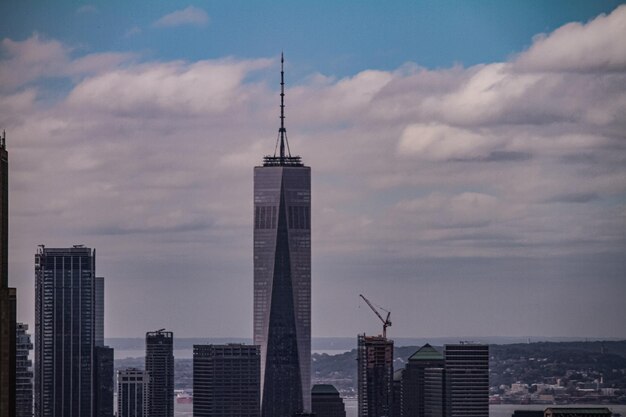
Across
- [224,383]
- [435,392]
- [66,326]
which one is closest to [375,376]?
[435,392]

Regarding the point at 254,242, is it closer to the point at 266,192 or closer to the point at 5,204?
the point at 266,192

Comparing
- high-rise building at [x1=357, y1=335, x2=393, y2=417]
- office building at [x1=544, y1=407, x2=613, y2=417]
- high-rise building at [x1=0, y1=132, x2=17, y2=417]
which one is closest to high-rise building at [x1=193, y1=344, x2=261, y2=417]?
high-rise building at [x1=357, y1=335, x2=393, y2=417]

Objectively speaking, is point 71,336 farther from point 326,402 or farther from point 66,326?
point 326,402

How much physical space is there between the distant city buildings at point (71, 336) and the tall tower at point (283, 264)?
1702 cm

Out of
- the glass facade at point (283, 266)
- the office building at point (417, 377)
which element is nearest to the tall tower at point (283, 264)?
the glass facade at point (283, 266)

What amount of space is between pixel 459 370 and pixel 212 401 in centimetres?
2278

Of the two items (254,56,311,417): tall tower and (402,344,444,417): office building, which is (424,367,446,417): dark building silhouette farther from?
(254,56,311,417): tall tower

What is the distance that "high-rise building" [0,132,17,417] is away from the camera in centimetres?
5053

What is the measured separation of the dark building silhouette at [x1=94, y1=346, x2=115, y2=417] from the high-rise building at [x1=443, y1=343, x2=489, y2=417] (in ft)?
81.5

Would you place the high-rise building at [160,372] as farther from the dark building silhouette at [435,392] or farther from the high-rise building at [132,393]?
the dark building silhouette at [435,392]

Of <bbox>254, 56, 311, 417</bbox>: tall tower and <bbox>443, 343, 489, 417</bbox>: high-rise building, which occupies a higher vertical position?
<bbox>254, 56, 311, 417</bbox>: tall tower

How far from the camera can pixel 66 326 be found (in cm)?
14600

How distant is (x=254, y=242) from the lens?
15962 centimetres

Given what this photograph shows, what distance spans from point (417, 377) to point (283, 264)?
28.0 meters
